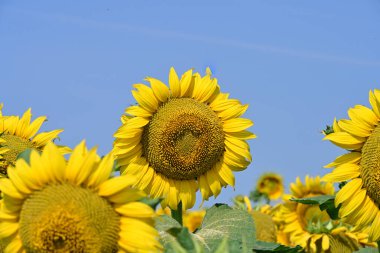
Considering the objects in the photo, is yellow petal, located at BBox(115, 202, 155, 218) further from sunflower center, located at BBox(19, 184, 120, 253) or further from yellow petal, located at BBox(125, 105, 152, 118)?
yellow petal, located at BBox(125, 105, 152, 118)

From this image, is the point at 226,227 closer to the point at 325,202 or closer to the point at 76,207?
the point at 325,202

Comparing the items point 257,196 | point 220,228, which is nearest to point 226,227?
point 220,228

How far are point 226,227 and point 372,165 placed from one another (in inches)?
38.8

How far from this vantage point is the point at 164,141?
17.9 feet

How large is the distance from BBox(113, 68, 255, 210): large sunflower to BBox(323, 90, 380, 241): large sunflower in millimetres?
698

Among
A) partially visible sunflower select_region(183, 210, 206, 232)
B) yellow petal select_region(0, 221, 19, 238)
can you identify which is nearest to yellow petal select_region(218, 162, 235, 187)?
yellow petal select_region(0, 221, 19, 238)

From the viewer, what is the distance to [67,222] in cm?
336

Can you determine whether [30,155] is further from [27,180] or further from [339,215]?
[339,215]

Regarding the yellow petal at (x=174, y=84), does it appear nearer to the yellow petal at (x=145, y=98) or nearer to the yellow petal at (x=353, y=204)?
the yellow petal at (x=145, y=98)

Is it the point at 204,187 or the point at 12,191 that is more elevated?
the point at 204,187

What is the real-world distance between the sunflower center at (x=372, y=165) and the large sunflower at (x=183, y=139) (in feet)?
2.70

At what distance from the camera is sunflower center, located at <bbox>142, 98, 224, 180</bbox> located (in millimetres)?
5461

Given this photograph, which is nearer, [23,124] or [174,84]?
[174,84]

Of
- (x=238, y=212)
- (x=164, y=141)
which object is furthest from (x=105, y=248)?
(x=164, y=141)
